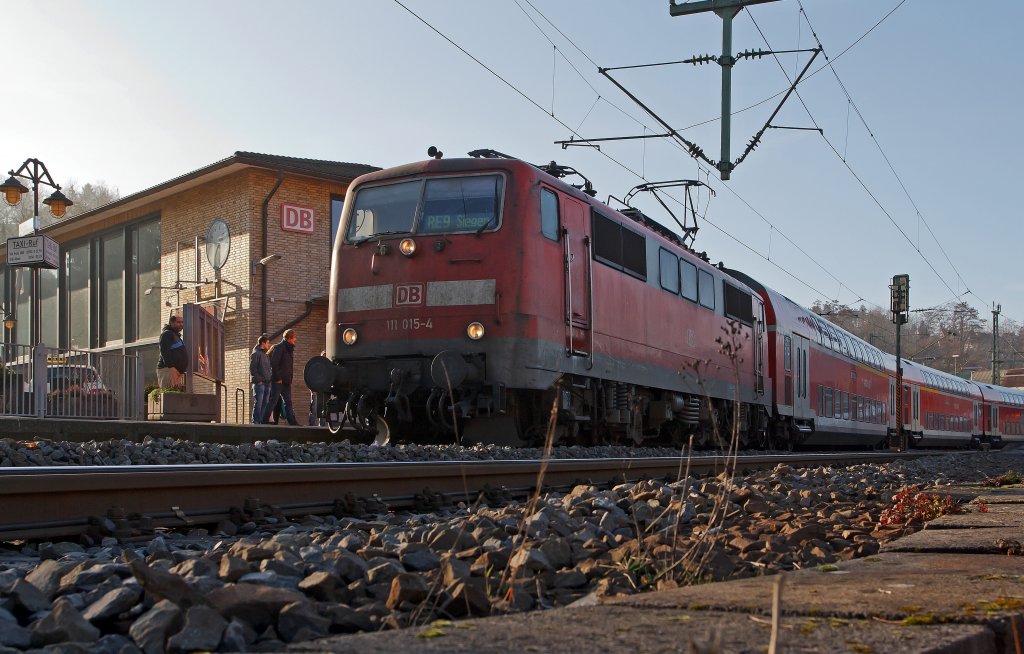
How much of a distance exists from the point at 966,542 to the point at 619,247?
952 centimetres

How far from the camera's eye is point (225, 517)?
554 cm

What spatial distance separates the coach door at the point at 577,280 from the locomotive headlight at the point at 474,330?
1.16 m

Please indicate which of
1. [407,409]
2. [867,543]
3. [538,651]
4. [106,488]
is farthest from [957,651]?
[407,409]

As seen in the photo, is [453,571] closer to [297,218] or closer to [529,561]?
[529,561]

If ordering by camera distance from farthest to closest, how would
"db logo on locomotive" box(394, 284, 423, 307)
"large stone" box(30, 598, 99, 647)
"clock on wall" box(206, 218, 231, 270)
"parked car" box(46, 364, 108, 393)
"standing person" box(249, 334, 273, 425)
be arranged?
"clock on wall" box(206, 218, 231, 270), "standing person" box(249, 334, 273, 425), "parked car" box(46, 364, 108, 393), "db logo on locomotive" box(394, 284, 423, 307), "large stone" box(30, 598, 99, 647)

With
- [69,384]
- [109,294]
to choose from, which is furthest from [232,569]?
[109,294]

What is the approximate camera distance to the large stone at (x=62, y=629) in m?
2.31

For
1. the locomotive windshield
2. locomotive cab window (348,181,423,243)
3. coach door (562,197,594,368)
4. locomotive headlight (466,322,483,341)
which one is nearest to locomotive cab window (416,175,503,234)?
the locomotive windshield

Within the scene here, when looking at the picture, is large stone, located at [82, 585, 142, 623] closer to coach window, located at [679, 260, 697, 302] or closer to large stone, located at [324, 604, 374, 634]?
large stone, located at [324, 604, 374, 634]

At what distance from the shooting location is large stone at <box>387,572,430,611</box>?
2844mm

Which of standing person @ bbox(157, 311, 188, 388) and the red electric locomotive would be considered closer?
the red electric locomotive

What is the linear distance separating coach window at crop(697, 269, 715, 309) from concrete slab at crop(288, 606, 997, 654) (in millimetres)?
14494

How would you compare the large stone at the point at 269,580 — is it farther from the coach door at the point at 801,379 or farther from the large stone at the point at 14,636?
the coach door at the point at 801,379

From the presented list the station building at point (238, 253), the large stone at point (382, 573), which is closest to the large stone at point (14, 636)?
the large stone at point (382, 573)
